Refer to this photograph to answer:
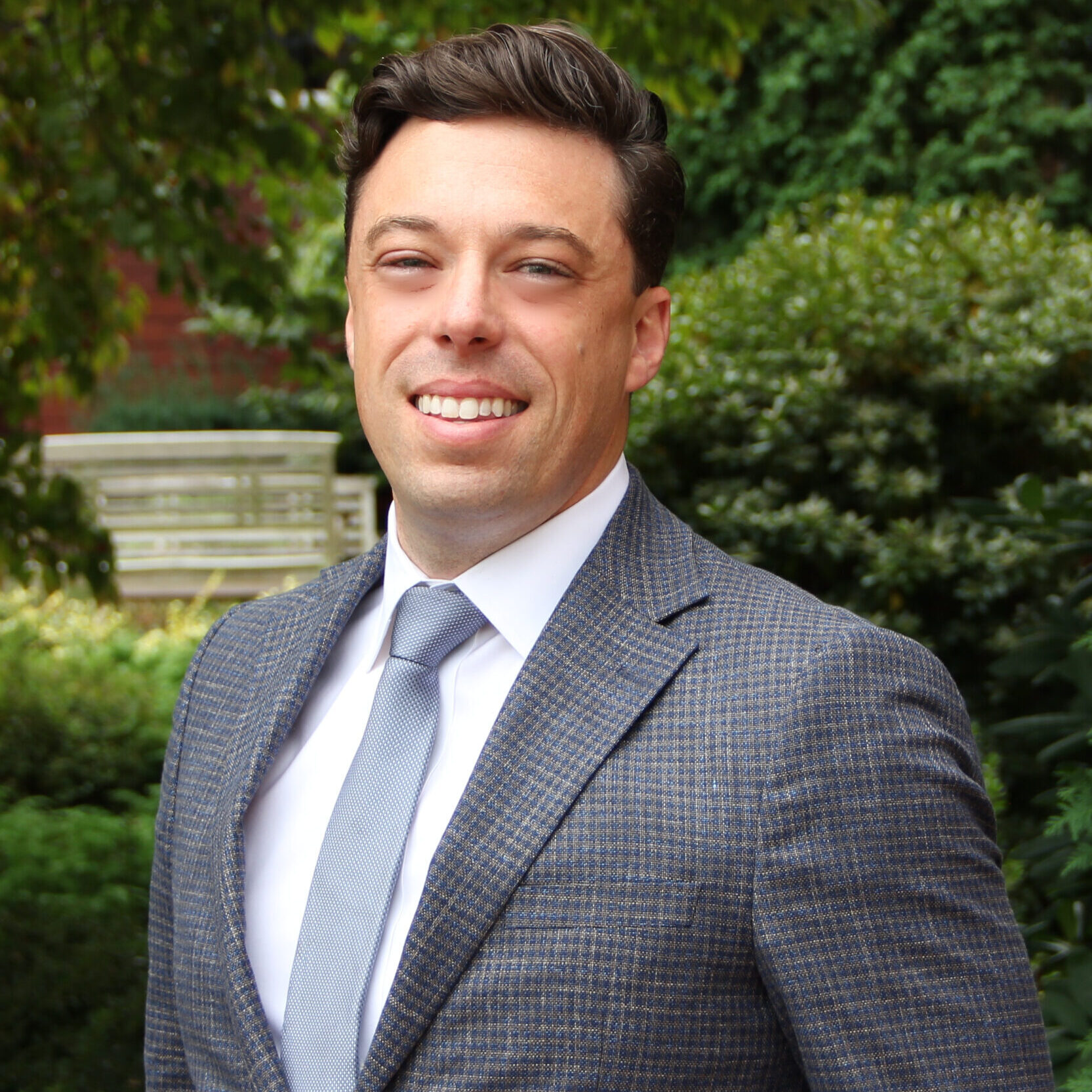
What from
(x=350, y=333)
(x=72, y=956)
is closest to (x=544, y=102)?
(x=350, y=333)

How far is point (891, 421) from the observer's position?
17.0ft

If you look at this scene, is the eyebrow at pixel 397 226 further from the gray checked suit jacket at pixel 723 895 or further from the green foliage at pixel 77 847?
the green foliage at pixel 77 847

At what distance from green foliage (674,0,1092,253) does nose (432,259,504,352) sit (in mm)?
9942

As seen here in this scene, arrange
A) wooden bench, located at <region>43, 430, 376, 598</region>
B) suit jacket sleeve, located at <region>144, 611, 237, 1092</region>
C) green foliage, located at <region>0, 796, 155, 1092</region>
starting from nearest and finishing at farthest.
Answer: suit jacket sleeve, located at <region>144, 611, 237, 1092</region>
green foliage, located at <region>0, 796, 155, 1092</region>
wooden bench, located at <region>43, 430, 376, 598</region>

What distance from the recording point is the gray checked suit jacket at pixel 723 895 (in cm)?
132

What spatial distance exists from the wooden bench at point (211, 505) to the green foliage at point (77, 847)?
2.30 meters

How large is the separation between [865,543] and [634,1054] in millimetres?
3852

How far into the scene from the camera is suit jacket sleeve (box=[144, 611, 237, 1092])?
1892mm

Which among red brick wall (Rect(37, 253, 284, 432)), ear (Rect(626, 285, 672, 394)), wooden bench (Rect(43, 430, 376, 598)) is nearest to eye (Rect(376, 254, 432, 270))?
ear (Rect(626, 285, 672, 394))

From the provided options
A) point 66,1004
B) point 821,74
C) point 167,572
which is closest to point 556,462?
point 66,1004

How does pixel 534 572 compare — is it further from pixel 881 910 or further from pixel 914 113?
pixel 914 113

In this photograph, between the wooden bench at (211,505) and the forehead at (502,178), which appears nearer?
the forehead at (502,178)

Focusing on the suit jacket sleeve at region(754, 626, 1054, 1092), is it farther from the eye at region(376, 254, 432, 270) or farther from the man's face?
the eye at region(376, 254, 432, 270)

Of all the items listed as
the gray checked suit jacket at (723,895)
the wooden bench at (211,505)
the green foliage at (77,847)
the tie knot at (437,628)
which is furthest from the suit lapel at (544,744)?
the wooden bench at (211,505)
